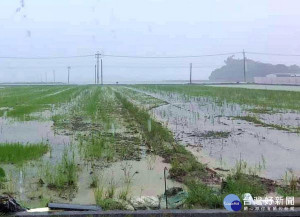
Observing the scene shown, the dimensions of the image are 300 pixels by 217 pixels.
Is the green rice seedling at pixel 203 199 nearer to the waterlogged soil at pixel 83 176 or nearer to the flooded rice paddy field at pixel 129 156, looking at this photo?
the flooded rice paddy field at pixel 129 156

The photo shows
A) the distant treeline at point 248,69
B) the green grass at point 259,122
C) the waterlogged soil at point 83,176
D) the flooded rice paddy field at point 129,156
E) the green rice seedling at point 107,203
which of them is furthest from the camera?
the distant treeline at point 248,69

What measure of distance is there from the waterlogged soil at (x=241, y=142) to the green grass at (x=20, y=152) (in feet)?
8.59

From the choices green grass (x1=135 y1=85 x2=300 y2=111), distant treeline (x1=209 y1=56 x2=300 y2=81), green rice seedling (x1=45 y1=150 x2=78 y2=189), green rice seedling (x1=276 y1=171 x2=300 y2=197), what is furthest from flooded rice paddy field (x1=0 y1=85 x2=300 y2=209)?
distant treeline (x1=209 y1=56 x2=300 y2=81)

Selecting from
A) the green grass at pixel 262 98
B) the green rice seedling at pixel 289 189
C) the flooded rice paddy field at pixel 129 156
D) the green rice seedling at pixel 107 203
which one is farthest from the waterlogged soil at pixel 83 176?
the green grass at pixel 262 98

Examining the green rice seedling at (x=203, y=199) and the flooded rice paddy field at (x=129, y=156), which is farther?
the flooded rice paddy field at (x=129, y=156)

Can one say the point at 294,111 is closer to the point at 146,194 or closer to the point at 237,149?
the point at 237,149

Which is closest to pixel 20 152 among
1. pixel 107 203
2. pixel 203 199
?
pixel 107 203

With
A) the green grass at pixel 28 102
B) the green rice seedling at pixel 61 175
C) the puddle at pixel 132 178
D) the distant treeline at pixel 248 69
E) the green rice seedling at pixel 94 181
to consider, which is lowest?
the puddle at pixel 132 178

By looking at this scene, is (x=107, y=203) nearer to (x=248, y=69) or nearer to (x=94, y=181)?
(x=94, y=181)

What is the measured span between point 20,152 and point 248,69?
7185 cm

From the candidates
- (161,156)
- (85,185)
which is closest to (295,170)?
(161,156)

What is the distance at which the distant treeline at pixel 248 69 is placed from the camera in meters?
72.5

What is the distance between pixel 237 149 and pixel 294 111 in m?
7.13

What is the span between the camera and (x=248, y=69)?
74375 mm
